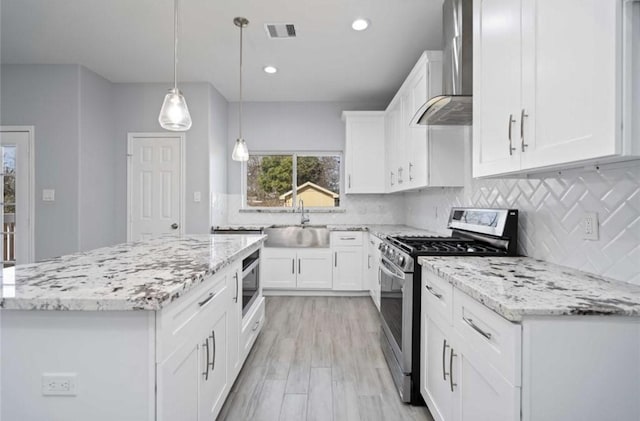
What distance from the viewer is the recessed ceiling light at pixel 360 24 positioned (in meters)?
2.62

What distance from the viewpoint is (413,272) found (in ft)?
6.01

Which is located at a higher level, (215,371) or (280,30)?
(280,30)

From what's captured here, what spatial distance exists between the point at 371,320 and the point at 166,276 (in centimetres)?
247

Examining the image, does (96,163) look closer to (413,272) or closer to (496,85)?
(413,272)

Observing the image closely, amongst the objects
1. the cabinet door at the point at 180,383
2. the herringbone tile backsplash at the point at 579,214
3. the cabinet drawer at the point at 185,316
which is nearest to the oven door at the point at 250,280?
the cabinet drawer at the point at 185,316

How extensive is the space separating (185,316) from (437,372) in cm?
125

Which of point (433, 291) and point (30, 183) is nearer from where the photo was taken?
point (433, 291)

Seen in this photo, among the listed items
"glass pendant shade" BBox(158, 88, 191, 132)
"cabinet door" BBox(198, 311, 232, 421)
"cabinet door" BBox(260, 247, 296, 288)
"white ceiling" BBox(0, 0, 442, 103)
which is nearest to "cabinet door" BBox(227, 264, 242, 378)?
"cabinet door" BBox(198, 311, 232, 421)

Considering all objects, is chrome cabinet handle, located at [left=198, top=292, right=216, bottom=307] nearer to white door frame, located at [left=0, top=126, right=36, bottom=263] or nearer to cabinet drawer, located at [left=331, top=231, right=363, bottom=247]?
cabinet drawer, located at [left=331, top=231, right=363, bottom=247]

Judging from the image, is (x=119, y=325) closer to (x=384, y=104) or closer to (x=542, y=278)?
(x=542, y=278)

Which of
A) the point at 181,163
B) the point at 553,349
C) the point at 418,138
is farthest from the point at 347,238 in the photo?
the point at 553,349

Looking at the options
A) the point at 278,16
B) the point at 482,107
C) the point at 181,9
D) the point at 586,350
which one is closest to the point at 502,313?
the point at 586,350

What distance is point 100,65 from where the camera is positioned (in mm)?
3547

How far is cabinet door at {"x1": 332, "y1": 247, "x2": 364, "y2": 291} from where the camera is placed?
4043mm
